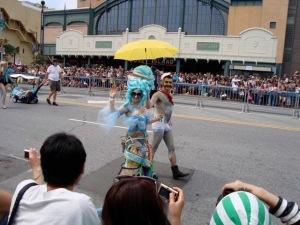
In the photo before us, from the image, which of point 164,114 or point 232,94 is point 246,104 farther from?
point 164,114

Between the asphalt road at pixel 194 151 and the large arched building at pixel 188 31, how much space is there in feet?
76.5

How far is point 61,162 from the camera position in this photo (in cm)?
246

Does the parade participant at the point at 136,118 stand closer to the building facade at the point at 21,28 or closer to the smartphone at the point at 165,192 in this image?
the smartphone at the point at 165,192

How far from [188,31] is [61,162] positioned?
135 ft

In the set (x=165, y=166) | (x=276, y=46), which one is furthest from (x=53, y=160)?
(x=276, y=46)

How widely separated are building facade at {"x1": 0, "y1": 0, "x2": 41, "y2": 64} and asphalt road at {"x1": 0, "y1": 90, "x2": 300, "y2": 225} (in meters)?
47.2

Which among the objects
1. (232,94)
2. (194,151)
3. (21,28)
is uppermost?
(21,28)

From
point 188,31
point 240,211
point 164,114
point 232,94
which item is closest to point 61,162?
point 240,211

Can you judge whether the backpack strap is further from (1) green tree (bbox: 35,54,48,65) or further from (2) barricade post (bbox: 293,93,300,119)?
(1) green tree (bbox: 35,54,48,65)

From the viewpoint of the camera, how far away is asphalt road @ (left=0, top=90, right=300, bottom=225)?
626 cm

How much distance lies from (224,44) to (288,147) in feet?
94.9

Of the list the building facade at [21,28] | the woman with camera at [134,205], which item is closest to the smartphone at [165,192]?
the woman with camera at [134,205]

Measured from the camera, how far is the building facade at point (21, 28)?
5819cm

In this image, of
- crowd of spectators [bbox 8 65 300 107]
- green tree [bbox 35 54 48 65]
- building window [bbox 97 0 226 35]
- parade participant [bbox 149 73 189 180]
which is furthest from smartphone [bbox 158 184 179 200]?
green tree [bbox 35 54 48 65]
